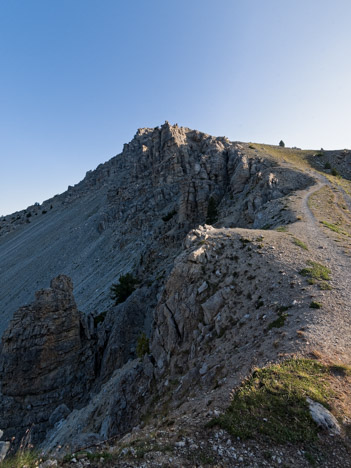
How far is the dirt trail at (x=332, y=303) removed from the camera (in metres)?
9.99

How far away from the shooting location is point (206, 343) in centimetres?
1384

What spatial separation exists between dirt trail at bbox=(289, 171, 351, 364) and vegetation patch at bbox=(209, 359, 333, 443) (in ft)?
5.43

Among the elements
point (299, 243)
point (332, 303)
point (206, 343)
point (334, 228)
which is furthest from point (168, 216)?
point (332, 303)

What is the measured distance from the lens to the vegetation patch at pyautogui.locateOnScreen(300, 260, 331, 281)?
15.2 meters

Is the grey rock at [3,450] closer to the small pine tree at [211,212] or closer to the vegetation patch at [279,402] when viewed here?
the vegetation patch at [279,402]

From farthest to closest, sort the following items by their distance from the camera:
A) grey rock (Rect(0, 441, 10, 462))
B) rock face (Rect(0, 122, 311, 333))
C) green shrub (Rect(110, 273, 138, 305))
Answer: rock face (Rect(0, 122, 311, 333)), green shrub (Rect(110, 273, 138, 305)), grey rock (Rect(0, 441, 10, 462))

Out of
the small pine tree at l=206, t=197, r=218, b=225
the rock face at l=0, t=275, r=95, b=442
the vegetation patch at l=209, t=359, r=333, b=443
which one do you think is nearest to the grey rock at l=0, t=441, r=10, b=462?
the vegetation patch at l=209, t=359, r=333, b=443

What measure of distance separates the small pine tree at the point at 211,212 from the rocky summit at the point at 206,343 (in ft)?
0.74

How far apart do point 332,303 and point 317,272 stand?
325cm

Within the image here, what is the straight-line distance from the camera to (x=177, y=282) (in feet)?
62.7

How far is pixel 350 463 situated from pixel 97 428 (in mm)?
15618

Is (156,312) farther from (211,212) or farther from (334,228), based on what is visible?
(211,212)

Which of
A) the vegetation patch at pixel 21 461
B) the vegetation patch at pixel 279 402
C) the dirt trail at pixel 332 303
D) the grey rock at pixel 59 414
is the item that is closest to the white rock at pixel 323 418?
the vegetation patch at pixel 279 402

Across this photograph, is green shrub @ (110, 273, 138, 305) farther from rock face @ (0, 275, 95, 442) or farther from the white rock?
the white rock
